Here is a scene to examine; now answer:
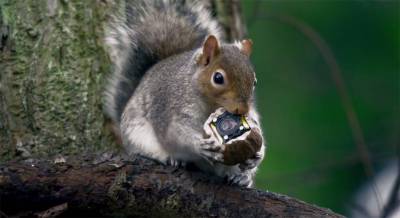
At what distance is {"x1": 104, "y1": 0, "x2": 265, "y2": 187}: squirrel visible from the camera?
2504 millimetres

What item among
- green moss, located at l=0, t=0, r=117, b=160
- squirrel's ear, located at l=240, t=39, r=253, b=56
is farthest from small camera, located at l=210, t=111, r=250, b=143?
green moss, located at l=0, t=0, r=117, b=160

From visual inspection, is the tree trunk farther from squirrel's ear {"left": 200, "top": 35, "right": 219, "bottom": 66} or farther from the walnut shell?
squirrel's ear {"left": 200, "top": 35, "right": 219, "bottom": 66}

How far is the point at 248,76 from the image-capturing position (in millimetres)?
2508

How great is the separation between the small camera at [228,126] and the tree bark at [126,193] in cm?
15

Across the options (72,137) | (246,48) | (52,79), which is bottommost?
(72,137)

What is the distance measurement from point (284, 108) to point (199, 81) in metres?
3.02

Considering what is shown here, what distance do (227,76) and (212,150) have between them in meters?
0.22

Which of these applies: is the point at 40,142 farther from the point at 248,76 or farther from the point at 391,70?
the point at 391,70

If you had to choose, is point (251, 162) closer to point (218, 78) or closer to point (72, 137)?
point (218, 78)

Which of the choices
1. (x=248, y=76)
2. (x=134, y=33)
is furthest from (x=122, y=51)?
(x=248, y=76)

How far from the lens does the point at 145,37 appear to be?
298cm

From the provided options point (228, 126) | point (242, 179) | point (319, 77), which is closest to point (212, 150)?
point (228, 126)

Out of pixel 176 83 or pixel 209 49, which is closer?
pixel 209 49

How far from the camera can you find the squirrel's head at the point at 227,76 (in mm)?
2471
